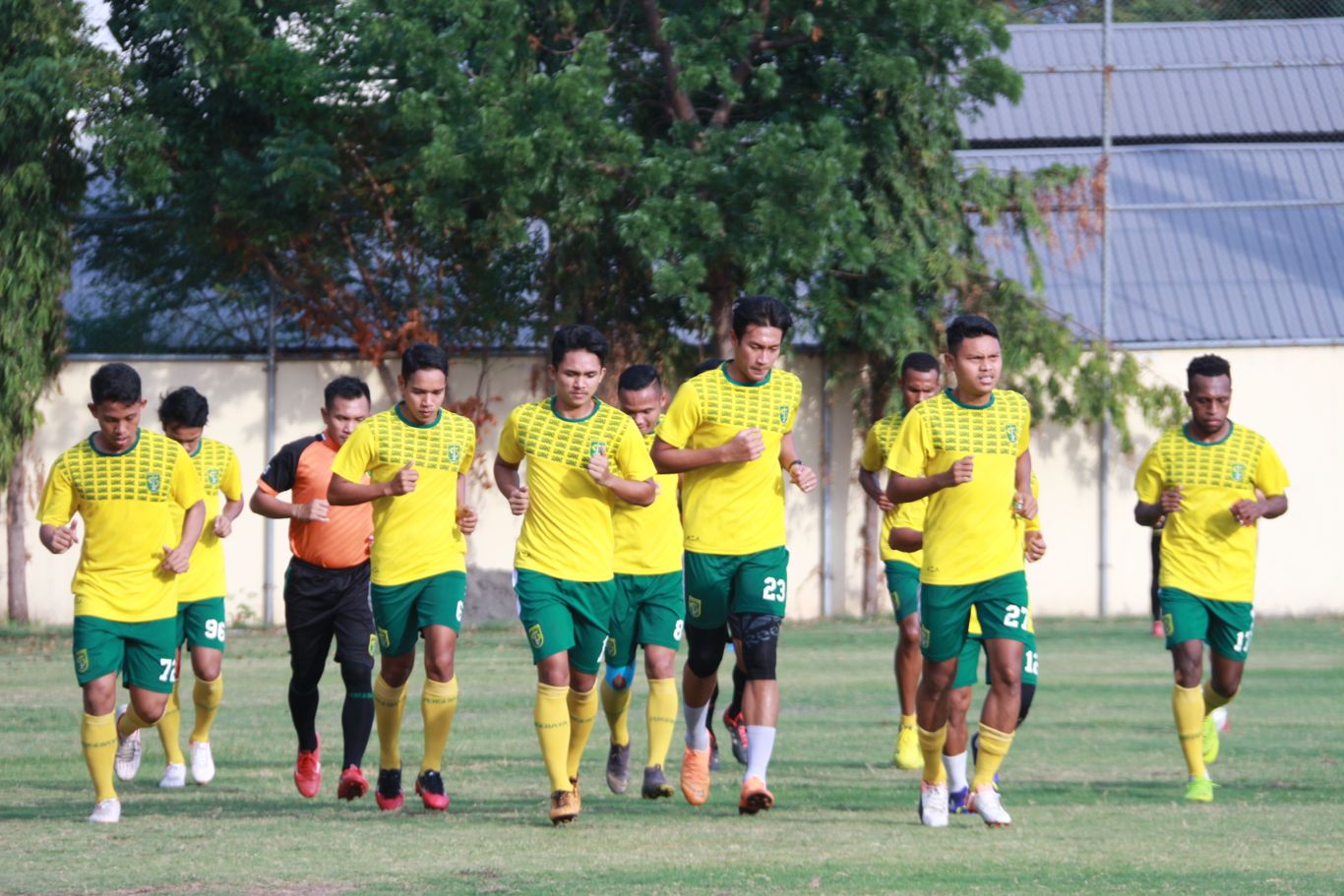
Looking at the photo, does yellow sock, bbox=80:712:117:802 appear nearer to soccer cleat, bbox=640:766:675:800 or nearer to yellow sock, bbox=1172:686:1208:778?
soccer cleat, bbox=640:766:675:800

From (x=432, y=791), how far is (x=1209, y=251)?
18192 millimetres

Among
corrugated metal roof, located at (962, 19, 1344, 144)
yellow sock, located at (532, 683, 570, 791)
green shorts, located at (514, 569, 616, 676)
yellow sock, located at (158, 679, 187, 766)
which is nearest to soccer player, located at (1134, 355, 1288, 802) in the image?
green shorts, located at (514, 569, 616, 676)

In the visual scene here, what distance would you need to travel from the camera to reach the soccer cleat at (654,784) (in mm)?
9148

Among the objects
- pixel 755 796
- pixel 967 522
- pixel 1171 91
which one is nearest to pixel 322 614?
pixel 755 796

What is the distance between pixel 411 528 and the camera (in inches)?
345

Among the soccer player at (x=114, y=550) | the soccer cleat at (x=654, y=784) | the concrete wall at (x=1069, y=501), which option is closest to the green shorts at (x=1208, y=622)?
the soccer cleat at (x=654, y=784)

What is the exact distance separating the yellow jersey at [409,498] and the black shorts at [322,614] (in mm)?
901

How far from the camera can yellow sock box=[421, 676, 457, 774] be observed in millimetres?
8727

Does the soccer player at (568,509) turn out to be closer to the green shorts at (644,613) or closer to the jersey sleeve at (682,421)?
the jersey sleeve at (682,421)

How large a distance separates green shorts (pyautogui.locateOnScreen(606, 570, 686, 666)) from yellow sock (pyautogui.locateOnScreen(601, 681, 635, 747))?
26 cm

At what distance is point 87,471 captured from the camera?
8.53 meters

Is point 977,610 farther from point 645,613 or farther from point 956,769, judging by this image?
point 645,613

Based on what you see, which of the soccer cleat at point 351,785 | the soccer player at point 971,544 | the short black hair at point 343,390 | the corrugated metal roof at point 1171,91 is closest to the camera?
the soccer player at point 971,544

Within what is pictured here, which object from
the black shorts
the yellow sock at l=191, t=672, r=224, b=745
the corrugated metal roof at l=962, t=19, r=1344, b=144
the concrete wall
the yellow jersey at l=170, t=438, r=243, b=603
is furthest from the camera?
the corrugated metal roof at l=962, t=19, r=1344, b=144
